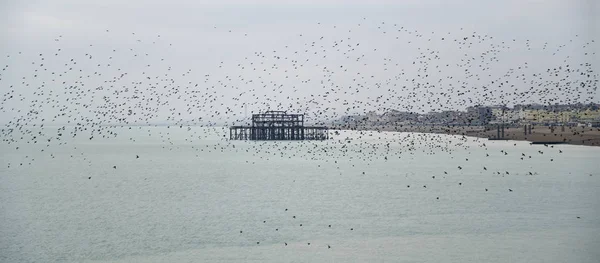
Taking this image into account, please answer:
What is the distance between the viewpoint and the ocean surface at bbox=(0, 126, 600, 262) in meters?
26.6

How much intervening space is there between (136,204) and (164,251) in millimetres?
16466

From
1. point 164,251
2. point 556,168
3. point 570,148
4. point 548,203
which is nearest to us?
point 164,251

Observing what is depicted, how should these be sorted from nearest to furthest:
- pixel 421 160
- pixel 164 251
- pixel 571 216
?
pixel 164 251
pixel 571 216
pixel 421 160

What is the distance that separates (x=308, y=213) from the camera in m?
37.2

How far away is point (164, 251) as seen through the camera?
88.6 feet

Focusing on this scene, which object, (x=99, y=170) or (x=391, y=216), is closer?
(x=391, y=216)

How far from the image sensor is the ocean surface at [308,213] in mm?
26609

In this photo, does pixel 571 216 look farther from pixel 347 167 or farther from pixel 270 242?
pixel 347 167

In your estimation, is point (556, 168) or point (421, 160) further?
point (421, 160)

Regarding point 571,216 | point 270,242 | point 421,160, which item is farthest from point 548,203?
point 421,160

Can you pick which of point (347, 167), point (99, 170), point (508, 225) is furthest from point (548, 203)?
point (99, 170)

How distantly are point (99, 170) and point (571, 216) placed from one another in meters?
49.2

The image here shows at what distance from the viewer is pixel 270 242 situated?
28516 mm

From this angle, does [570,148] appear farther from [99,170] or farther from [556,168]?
[99,170]
